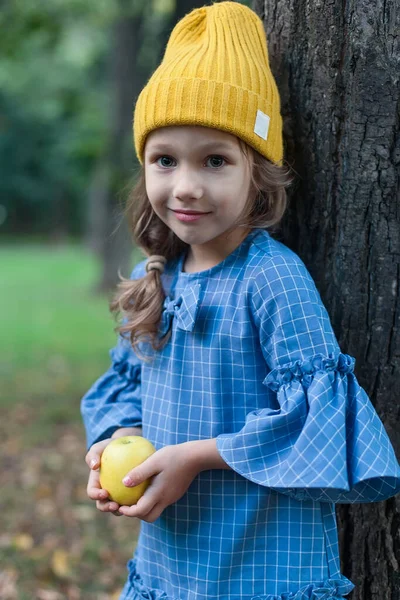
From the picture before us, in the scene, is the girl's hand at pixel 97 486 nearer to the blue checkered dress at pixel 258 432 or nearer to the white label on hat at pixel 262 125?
the blue checkered dress at pixel 258 432

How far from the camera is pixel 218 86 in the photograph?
195 centimetres

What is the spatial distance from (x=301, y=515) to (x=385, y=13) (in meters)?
1.44

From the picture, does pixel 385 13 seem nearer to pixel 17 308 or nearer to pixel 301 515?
pixel 301 515

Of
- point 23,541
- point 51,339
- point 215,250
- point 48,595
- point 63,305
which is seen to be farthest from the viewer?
point 63,305

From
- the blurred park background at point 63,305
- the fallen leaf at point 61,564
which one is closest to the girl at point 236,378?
the blurred park background at point 63,305

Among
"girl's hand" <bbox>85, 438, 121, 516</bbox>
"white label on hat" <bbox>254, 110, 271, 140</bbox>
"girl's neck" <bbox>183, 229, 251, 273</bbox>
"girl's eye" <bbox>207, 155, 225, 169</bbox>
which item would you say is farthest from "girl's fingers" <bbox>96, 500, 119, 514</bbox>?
"white label on hat" <bbox>254, 110, 271, 140</bbox>

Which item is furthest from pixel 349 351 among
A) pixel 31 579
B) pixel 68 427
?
pixel 68 427

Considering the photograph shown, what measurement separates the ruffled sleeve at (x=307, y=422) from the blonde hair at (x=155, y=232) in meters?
0.27

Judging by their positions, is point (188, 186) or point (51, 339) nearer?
point (188, 186)

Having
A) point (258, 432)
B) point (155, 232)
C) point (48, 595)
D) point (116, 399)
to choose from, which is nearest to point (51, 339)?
point (48, 595)

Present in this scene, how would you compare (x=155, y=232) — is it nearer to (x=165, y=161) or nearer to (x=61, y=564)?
(x=165, y=161)

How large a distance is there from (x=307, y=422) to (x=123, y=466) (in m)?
0.52

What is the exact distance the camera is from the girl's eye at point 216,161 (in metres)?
2.00

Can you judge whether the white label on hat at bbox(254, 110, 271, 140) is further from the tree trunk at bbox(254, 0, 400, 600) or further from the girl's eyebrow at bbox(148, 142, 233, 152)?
the tree trunk at bbox(254, 0, 400, 600)
